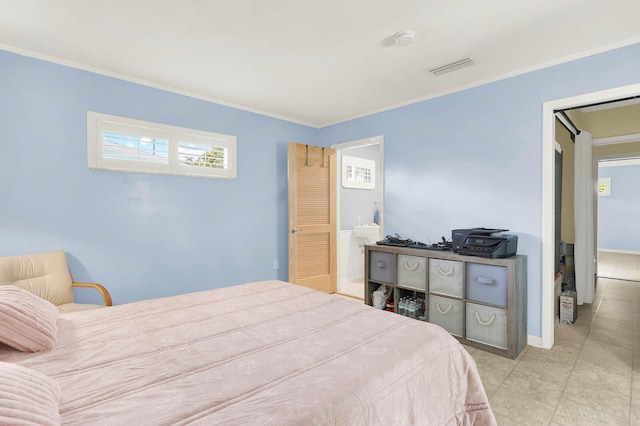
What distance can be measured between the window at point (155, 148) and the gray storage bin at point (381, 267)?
2.02 m

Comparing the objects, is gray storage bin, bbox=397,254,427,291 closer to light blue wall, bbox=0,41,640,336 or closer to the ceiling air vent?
light blue wall, bbox=0,41,640,336

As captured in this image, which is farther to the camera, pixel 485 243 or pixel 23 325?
pixel 485 243

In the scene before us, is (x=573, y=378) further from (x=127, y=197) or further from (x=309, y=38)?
(x=127, y=197)

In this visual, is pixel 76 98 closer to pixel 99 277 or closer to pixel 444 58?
pixel 99 277

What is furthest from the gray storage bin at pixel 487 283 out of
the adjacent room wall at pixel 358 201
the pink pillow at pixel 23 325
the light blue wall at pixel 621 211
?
the light blue wall at pixel 621 211

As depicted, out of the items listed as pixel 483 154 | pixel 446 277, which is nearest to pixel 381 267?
pixel 446 277

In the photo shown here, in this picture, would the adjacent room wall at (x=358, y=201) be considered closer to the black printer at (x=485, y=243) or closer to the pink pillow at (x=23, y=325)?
the black printer at (x=485, y=243)

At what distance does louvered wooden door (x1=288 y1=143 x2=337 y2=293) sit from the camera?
4293mm

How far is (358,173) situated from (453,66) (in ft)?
9.65

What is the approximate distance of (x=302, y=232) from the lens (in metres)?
4.39

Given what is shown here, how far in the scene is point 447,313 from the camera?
306 centimetres

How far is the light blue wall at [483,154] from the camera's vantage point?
2.75 m

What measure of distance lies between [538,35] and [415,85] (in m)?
1.17

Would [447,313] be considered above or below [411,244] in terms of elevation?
below
